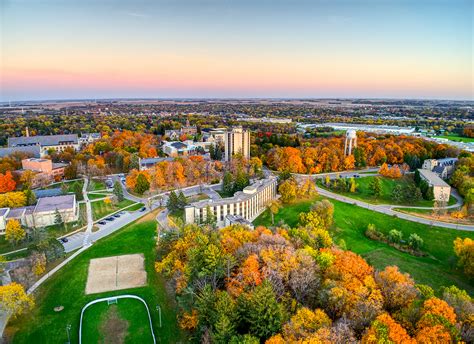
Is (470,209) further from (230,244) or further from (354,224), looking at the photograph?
(230,244)

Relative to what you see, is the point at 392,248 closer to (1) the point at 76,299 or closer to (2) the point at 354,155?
(1) the point at 76,299

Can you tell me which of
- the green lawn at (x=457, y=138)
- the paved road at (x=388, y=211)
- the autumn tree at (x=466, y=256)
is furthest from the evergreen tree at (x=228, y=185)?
the green lawn at (x=457, y=138)

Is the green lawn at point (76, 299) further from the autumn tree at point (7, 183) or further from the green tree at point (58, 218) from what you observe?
the autumn tree at point (7, 183)

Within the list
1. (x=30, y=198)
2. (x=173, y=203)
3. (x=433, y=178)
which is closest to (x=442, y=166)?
(x=433, y=178)

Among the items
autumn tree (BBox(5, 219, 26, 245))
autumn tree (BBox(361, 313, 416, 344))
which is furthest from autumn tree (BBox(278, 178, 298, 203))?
autumn tree (BBox(5, 219, 26, 245))

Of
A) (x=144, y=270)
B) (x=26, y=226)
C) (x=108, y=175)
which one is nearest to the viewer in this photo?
(x=144, y=270)

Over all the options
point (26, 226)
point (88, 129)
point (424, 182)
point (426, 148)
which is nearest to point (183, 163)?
point (26, 226)
